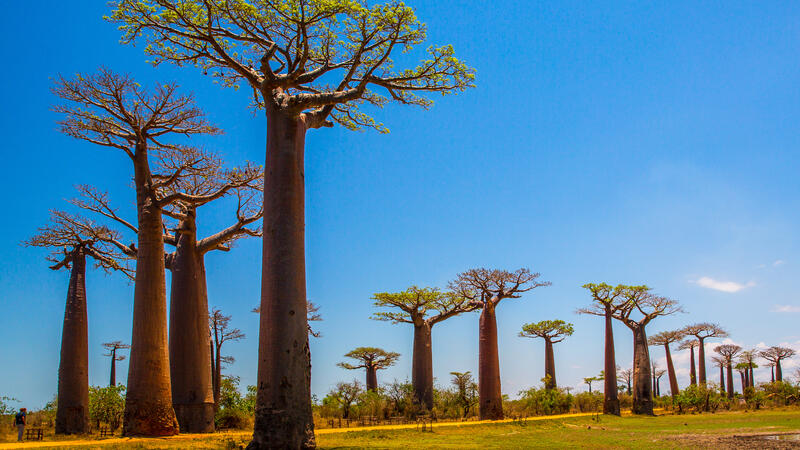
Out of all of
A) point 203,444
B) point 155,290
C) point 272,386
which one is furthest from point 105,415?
point 272,386

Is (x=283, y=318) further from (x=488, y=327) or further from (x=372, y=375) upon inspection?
(x=372, y=375)

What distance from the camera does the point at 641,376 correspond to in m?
26.4

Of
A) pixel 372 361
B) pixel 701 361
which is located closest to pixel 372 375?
pixel 372 361

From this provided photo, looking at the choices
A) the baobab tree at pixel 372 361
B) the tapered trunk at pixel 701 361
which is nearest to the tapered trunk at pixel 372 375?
the baobab tree at pixel 372 361

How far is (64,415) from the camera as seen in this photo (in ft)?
49.3

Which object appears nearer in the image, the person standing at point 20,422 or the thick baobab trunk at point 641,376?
the person standing at point 20,422

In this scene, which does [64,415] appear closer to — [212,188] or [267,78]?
[212,188]

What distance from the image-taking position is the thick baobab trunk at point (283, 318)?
8656 millimetres

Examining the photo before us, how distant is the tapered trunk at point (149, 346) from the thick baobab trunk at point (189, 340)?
65.2 inches

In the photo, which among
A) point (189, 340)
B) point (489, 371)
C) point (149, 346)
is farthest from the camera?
point (489, 371)

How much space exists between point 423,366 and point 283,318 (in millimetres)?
17000

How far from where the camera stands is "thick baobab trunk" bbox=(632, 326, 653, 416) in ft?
85.0

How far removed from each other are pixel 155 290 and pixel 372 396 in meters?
12.3

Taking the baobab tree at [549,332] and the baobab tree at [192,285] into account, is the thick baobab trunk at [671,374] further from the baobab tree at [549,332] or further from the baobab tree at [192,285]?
the baobab tree at [192,285]
